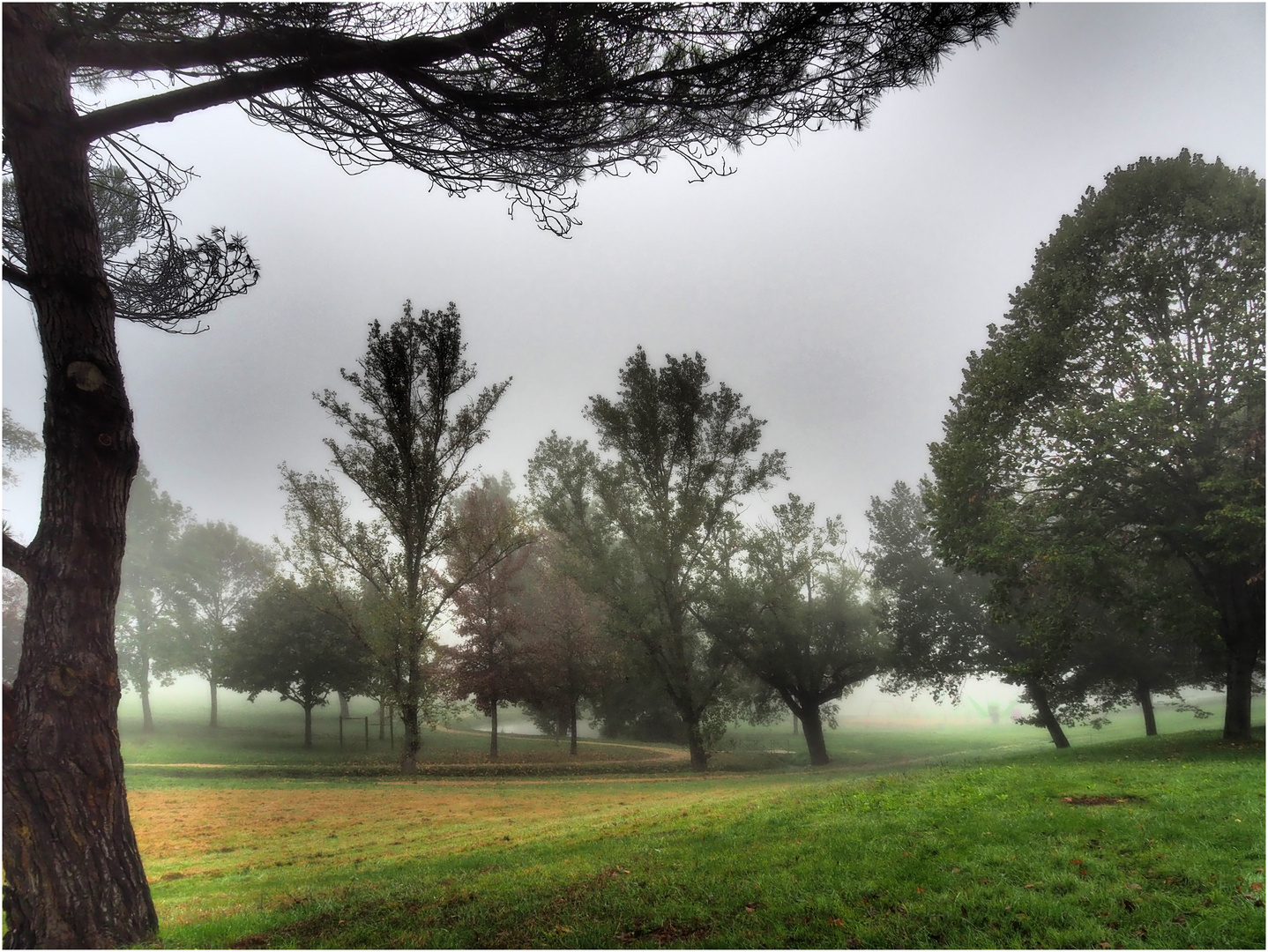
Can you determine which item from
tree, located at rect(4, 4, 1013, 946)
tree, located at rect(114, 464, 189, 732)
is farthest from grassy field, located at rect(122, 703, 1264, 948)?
tree, located at rect(114, 464, 189, 732)

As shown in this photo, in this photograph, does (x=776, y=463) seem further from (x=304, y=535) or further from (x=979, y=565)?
(x=304, y=535)

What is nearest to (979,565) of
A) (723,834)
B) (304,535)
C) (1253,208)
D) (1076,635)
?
(1076,635)

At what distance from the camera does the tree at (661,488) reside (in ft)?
58.9

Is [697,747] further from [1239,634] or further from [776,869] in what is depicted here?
[776,869]

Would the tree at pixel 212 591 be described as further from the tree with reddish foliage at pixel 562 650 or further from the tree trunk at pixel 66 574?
the tree trunk at pixel 66 574

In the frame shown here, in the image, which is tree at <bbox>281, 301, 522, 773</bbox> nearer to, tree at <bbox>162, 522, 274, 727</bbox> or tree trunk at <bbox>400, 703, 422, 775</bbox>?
tree trunk at <bbox>400, 703, 422, 775</bbox>

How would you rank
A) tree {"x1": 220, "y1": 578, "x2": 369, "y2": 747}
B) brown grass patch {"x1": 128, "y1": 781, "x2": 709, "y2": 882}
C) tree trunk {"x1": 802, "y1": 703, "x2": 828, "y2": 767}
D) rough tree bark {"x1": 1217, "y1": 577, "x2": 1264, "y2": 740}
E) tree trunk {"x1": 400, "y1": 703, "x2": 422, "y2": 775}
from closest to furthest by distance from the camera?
brown grass patch {"x1": 128, "y1": 781, "x2": 709, "y2": 882}
rough tree bark {"x1": 1217, "y1": 577, "x2": 1264, "y2": 740}
tree trunk {"x1": 400, "y1": 703, "x2": 422, "y2": 775}
tree {"x1": 220, "y1": 578, "x2": 369, "y2": 747}
tree trunk {"x1": 802, "y1": 703, "x2": 828, "y2": 767}

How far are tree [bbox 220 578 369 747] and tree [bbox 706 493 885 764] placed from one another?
9.24m

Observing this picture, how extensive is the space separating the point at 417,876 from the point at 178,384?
8861 millimetres

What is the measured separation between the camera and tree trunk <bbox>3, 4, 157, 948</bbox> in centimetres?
431

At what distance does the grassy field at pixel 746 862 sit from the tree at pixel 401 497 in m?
3.23

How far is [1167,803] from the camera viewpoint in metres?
6.43

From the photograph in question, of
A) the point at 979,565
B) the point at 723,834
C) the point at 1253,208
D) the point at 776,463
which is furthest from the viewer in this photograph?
the point at 776,463

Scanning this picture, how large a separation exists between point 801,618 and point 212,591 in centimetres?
1490
